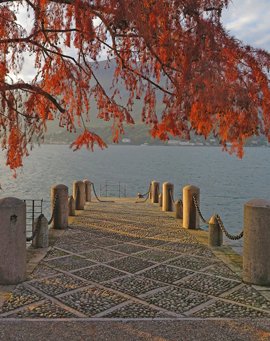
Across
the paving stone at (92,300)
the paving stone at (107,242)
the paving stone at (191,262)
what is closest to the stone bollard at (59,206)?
the paving stone at (107,242)

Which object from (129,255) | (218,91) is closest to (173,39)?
(218,91)

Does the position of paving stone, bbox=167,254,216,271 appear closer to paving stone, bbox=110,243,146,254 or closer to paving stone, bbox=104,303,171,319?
paving stone, bbox=110,243,146,254

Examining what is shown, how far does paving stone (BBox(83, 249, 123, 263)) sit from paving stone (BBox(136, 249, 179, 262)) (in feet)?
2.00

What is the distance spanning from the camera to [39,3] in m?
8.44

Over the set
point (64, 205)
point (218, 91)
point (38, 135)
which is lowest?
point (64, 205)

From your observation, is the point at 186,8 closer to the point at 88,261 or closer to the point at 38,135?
the point at 38,135

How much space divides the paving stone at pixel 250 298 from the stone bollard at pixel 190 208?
19.2 feet

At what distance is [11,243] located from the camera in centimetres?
676

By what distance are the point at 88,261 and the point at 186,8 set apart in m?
6.02

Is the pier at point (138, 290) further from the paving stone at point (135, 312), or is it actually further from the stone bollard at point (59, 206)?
the stone bollard at point (59, 206)

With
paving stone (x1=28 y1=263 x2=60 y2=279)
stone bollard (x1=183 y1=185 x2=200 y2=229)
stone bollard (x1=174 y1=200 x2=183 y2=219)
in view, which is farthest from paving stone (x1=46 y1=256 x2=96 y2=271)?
stone bollard (x1=174 y1=200 x2=183 y2=219)

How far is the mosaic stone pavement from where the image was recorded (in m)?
5.61

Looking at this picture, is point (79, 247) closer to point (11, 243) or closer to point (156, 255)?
point (156, 255)

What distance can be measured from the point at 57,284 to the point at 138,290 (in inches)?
60.9
